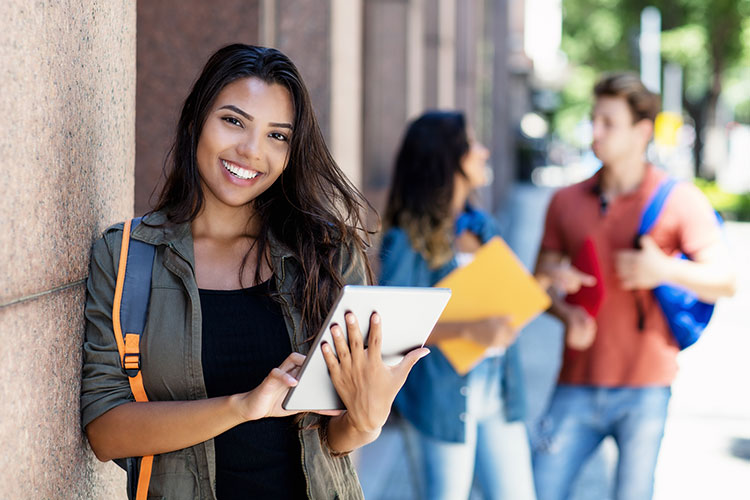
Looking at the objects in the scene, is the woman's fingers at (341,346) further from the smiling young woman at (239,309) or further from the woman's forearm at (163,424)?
the woman's forearm at (163,424)

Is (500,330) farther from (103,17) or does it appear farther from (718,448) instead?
(718,448)

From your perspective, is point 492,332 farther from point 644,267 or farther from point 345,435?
point 345,435

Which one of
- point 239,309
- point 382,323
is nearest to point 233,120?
point 239,309

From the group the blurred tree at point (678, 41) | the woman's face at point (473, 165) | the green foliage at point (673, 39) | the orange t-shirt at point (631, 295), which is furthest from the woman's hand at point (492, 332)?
the blurred tree at point (678, 41)

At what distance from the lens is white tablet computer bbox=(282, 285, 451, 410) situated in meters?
1.92

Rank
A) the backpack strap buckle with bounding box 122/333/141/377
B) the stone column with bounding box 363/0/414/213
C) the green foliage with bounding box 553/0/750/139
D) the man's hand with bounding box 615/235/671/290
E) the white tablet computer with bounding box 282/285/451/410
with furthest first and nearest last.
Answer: the green foliage with bounding box 553/0/750/139, the stone column with bounding box 363/0/414/213, the man's hand with bounding box 615/235/671/290, the backpack strap buckle with bounding box 122/333/141/377, the white tablet computer with bounding box 282/285/451/410

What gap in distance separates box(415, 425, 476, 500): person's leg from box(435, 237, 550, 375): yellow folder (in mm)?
304

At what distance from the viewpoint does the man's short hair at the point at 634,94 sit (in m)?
4.37

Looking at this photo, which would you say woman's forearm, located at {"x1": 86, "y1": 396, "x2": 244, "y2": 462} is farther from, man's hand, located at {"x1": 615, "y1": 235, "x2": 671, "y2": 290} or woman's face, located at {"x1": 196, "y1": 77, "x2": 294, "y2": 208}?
man's hand, located at {"x1": 615, "y1": 235, "x2": 671, "y2": 290}

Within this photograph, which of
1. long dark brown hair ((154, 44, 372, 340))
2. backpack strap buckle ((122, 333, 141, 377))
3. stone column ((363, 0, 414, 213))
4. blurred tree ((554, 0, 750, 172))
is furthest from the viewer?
blurred tree ((554, 0, 750, 172))

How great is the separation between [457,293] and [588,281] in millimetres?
548

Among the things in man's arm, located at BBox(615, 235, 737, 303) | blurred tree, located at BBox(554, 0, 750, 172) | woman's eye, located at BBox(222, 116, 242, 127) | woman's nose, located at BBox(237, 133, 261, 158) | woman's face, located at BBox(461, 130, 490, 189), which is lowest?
man's arm, located at BBox(615, 235, 737, 303)

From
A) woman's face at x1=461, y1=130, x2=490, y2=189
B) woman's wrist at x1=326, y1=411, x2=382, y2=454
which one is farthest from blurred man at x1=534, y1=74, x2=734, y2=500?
woman's wrist at x1=326, y1=411, x2=382, y2=454

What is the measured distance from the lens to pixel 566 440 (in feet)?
13.7
